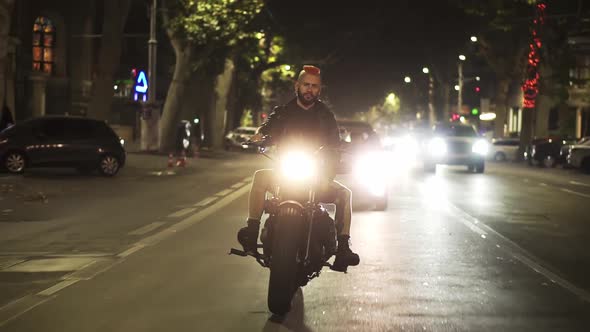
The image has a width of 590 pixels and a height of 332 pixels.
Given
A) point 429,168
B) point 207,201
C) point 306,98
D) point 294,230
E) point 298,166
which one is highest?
point 306,98

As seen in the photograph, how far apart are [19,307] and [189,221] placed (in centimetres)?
723

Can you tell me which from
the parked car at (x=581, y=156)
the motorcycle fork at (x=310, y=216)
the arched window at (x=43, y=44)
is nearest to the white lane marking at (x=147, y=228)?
the motorcycle fork at (x=310, y=216)

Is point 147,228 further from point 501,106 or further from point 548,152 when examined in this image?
point 501,106

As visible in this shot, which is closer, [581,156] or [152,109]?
[152,109]

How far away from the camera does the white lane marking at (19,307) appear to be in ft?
23.9

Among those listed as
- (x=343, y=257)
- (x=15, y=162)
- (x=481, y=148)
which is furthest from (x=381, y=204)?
(x=481, y=148)

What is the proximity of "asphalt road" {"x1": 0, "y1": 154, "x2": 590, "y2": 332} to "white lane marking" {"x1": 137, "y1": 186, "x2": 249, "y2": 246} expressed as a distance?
0.04m

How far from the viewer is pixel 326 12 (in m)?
57.1

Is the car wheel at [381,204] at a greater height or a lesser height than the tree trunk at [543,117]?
lesser

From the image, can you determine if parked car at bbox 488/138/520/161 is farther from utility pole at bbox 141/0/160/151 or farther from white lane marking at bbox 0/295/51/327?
white lane marking at bbox 0/295/51/327

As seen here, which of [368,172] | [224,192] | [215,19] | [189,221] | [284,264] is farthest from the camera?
[215,19]

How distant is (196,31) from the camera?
38156 millimetres

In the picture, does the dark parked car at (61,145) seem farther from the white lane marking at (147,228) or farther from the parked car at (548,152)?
the parked car at (548,152)

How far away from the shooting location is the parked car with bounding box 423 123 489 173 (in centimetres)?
3488
